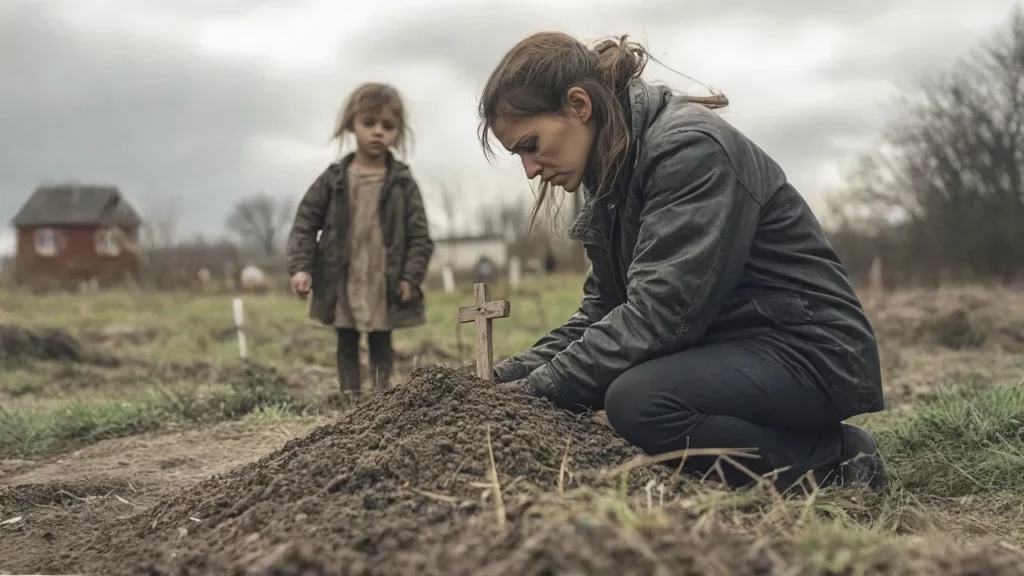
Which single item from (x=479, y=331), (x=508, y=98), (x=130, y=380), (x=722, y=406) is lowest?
(x=130, y=380)

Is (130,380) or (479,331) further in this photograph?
(130,380)

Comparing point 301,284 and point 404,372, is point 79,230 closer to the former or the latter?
point 404,372

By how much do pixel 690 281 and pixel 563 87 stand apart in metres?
0.75

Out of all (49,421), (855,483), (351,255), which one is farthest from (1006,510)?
(49,421)

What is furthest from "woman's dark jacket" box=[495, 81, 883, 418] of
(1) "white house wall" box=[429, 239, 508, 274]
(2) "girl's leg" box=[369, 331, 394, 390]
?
(1) "white house wall" box=[429, 239, 508, 274]

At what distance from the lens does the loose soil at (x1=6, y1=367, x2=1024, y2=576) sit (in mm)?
1704

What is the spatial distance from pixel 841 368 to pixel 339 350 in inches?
143

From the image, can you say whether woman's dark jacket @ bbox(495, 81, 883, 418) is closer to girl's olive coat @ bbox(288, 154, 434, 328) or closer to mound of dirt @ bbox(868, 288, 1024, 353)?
girl's olive coat @ bbox(288, 154, 434, 328)

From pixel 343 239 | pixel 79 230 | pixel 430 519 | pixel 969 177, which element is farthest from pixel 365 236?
pixel 79 230

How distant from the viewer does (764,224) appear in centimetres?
291

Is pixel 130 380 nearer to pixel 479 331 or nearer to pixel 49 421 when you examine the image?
Answer: pixel 49 421

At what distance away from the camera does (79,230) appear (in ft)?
146

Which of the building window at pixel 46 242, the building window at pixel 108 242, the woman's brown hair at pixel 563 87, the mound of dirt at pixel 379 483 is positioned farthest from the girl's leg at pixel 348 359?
the building window at pixel 46 242

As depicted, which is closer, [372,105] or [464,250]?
[372,105]
